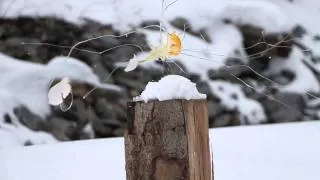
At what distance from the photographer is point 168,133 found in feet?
2.59

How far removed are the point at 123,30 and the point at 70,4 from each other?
0.42 meters

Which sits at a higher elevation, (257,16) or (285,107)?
(257,16)

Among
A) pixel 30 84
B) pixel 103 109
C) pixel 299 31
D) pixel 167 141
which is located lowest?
pixel 167 141

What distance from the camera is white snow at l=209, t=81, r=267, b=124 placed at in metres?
3.20

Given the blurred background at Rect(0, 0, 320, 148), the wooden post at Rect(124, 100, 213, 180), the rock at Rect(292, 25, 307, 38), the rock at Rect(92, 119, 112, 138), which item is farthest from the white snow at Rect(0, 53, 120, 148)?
the wooden post at Rect(124, 100, 213, 180)

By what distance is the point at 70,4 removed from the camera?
3.37 metres

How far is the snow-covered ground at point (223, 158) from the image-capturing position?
5.55 ft

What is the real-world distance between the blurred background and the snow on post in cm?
192

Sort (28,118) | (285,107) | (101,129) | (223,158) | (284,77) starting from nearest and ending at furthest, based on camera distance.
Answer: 1. (223,158)
2. (28,118)
3. (101,129)
4. (285,107)
5. (284,77)

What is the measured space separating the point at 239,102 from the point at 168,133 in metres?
2.51

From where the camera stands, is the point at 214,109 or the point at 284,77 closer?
the point at 214,109

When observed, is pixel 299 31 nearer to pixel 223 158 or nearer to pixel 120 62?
pixel 120 62

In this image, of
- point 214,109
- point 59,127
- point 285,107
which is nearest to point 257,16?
point 285,107

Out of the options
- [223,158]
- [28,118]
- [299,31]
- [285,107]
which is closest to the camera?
[223,158]
